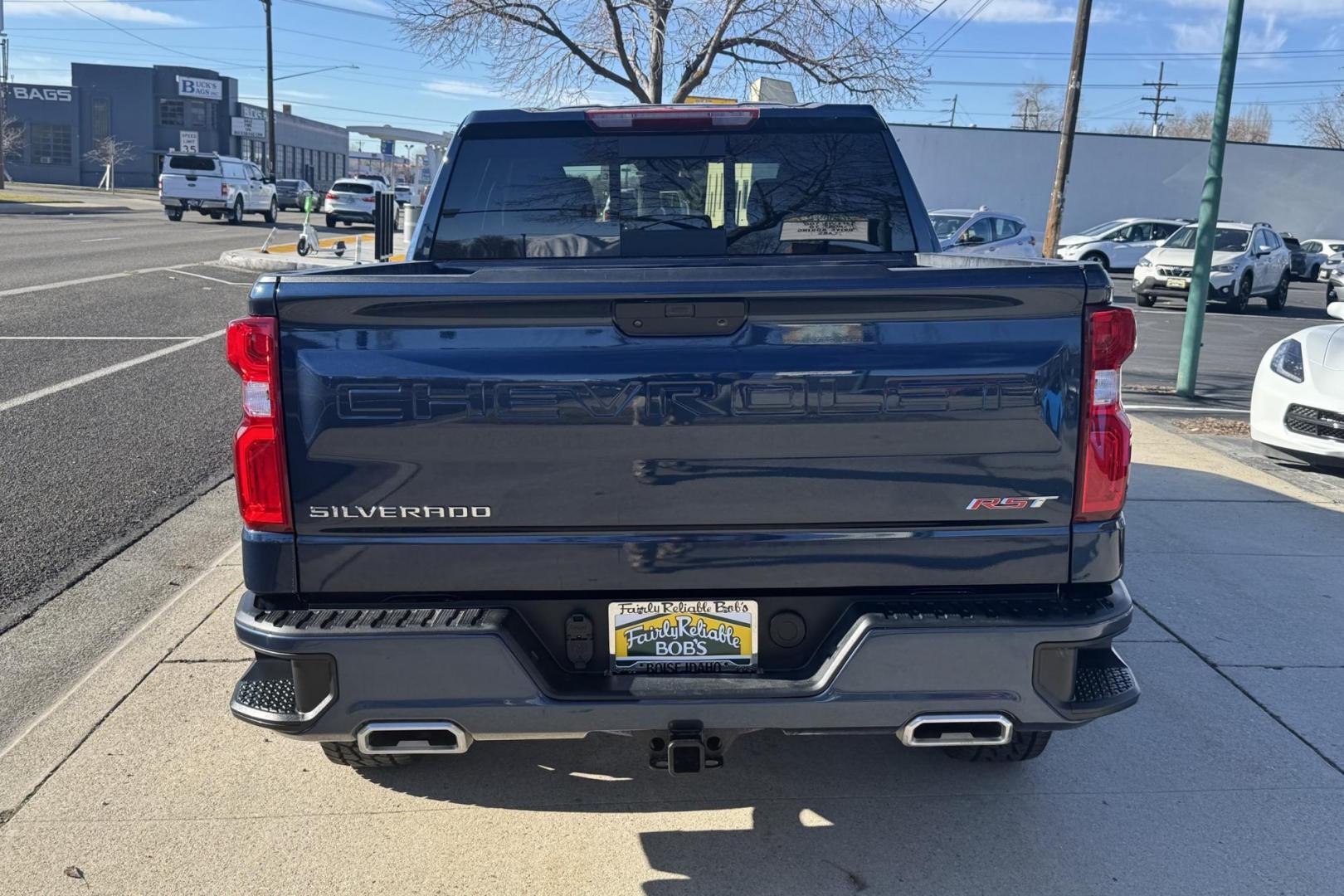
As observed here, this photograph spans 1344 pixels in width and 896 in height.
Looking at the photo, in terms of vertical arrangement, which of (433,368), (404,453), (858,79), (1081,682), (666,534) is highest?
(858,79)

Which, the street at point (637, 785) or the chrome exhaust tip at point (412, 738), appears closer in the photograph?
the chrome exhaust tip at point (412, 738)

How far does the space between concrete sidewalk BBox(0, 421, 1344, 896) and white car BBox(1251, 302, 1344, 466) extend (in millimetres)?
3743

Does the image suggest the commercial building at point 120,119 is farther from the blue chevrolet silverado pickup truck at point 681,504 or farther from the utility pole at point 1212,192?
the blue chevrolet silverado pickup truck at point 681,504

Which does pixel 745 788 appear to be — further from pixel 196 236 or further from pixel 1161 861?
pixel 196 236

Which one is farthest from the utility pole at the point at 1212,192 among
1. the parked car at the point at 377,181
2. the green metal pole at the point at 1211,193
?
the parked car at the point at 377,181

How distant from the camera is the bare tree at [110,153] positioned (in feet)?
202

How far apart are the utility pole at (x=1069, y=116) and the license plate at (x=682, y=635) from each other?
1750 cm

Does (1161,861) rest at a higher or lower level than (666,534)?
lower

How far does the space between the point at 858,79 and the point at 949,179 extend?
20.2m

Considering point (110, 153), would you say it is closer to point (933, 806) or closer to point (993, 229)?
point (993, 229)

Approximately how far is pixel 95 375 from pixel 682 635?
8653 mm

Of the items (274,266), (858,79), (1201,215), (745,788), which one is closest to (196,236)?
(274,266)

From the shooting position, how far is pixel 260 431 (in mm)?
2809

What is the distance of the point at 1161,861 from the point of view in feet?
10.8
